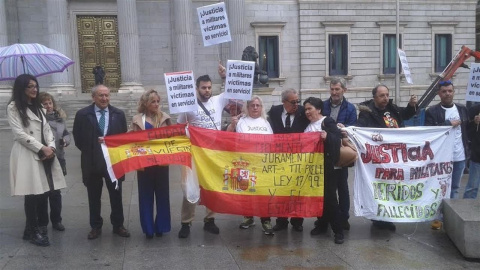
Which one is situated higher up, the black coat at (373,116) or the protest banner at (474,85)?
the protest banner at (474,85)

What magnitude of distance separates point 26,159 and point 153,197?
5.48 ft

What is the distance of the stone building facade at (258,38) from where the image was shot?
27.1 metres

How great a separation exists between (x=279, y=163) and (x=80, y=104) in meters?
20.2

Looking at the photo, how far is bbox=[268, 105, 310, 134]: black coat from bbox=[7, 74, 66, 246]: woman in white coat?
302 centimetres

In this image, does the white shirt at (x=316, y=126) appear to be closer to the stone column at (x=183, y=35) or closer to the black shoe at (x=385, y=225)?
the black shoe at (x=385, y=225)

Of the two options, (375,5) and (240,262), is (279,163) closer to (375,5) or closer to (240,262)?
(240,262)

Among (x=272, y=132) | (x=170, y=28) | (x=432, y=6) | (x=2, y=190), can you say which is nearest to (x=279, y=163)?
(x=272, y=132)

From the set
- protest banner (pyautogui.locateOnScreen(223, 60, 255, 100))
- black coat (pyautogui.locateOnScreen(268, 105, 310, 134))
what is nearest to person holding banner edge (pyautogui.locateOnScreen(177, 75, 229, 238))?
protest banner (pyautogui.locateOnScreen(223, 60, 255, 100))

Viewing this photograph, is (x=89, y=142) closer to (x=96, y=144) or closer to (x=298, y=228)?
(x=96, y=144)

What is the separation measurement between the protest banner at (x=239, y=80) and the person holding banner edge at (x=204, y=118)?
0.28 m

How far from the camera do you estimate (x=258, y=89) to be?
77.9 ft

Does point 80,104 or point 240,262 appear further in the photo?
point 80,104

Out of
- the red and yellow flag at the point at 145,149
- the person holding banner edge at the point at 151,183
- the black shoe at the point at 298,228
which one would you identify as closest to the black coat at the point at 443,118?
the black shoe at the point at 298,228

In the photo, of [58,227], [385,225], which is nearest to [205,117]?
[58,227]
